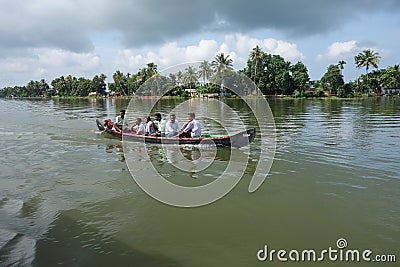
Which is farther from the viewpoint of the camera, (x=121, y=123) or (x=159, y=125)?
(x=121, y=123)

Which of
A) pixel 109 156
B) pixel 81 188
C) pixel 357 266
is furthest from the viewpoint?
pixel 109 156

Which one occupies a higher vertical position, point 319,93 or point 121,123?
point 319,93

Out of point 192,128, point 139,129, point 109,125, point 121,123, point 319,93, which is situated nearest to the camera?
point 192,128

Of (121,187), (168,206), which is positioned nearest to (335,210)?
(168,206)

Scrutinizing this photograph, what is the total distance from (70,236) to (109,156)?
6.99 meters

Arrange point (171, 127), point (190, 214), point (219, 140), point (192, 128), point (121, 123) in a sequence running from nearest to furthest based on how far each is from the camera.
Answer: point (190, 214) < point (219, 140) < point (192, 128) < point (171, 127) < point (121, 123)

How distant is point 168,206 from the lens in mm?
7551

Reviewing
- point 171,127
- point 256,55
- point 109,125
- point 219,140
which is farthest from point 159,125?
point 256,55

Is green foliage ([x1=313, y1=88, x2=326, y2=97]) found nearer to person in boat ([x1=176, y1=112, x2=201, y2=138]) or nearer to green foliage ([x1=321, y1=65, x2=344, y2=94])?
green foliage ([x1=321, y1=65, x2=344, y2=94])

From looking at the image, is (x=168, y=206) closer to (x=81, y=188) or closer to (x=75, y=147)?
(x=81, y=188)

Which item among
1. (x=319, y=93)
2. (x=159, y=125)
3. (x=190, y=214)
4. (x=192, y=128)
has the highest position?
(x=319, y=93)

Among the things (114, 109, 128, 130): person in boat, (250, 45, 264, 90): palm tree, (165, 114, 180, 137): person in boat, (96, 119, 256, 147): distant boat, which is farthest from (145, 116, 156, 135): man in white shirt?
(250, 45, 264, 90): palm tree

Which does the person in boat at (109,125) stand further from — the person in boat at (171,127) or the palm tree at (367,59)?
the palm tree at (367,59)

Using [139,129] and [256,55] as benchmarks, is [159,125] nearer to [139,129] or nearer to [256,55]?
[139,129]
